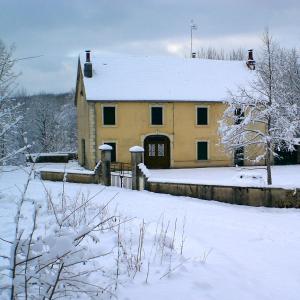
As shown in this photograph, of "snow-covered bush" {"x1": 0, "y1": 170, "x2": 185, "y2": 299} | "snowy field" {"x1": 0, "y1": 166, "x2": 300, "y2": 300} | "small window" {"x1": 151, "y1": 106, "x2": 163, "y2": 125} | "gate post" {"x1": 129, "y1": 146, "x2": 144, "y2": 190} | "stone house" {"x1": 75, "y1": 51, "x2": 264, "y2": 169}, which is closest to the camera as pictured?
"snow-covered bush" {"x1": 0, "y1": 170, "x2": 185, "y2": 299}

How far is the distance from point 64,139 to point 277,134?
51078 mm

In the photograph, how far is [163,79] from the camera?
31.5 m

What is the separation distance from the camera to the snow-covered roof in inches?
1168

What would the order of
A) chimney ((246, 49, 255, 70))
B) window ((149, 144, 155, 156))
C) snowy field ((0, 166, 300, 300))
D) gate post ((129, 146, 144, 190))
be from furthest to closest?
1. chimney ((246, 49, 255, 70))
2. window ((149, 144, 155, 156))
3. gate post ((129, 146, 144, 190))
4. snowy field ((0, 166, 300, 300))

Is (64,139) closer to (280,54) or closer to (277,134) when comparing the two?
(280,54)

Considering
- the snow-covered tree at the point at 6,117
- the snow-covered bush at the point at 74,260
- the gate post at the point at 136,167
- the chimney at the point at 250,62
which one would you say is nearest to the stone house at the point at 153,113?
the chimney at the point at 250,62

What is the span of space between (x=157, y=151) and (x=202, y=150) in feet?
11.2

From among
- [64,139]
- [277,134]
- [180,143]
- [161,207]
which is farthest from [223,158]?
[64,139]

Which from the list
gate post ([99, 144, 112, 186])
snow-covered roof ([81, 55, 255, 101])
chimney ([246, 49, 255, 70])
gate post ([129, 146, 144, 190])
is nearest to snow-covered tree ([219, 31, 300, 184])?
gate post ([129, 146, 144, 190])

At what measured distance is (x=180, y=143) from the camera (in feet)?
100

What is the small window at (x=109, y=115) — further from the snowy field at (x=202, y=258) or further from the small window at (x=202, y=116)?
the snowy field at (x=202, y=258)

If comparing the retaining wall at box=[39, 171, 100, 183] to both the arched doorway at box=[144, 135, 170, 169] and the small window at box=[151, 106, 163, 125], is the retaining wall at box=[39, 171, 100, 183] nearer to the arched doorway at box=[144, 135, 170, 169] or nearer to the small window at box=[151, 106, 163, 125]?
the arched doorway at box=[144, 135, 170, 169]

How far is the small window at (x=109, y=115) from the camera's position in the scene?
29453 millimetres

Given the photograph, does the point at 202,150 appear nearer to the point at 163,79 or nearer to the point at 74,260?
the point at 163,79
